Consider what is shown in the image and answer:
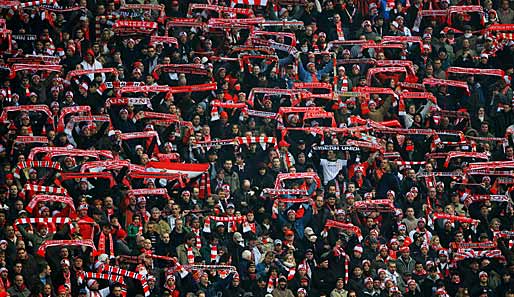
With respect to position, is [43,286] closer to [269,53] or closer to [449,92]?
[269,53]

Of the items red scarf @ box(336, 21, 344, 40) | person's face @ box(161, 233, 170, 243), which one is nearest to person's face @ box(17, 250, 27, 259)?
person's face @ box(161, 233, 170, 243)

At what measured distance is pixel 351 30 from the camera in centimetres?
2809

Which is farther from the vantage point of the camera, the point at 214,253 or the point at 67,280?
the point at 214,253

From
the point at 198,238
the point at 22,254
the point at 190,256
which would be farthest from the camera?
the point at 198,238

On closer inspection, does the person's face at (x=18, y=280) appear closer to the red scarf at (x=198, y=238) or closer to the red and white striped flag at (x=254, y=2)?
the red scarf at (x=198, y=238)

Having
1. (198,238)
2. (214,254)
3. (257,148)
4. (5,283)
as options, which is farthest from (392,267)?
(5,283)

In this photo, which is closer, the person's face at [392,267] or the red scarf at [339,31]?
the person's face at [392,267]

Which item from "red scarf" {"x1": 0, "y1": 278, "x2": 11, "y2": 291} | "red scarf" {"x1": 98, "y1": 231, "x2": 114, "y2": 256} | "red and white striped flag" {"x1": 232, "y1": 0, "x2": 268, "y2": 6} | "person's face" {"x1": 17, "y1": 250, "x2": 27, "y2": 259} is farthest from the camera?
"red and white striped flag" {"x1": 232, "y1": 0, "x2": 268, "y2": 6}

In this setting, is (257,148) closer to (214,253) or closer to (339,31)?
(214,253)

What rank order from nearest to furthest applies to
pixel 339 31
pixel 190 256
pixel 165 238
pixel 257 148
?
pixel 190 256, pixel 165 238, pixel 257 148, pixel 339 31

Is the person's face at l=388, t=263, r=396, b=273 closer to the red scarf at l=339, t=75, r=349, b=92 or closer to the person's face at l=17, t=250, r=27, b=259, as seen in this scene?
the red scarf at l=339, t=75, r=349, b=92

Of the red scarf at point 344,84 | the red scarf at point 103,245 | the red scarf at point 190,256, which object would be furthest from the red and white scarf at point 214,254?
the red scarf at point 344,84

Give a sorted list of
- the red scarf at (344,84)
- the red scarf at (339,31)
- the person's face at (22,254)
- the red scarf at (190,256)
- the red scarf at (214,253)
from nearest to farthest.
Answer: the person's face at (22,254) → the red scarf at (190,256) → the red scarf at (214,253) → the red scarf at (344,84) → the red scarf at (339,31)

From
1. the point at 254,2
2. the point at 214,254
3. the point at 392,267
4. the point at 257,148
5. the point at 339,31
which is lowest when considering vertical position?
the point at 392,267
